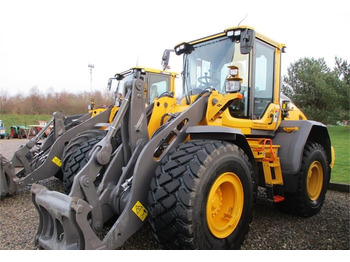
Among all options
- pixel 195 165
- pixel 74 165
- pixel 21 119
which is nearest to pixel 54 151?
pixel 74 165

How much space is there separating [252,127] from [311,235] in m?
1.56

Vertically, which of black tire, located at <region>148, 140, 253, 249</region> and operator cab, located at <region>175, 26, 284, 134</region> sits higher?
operator cab, located at <region>175, 26, 284, 134</region>

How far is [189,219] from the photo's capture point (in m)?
2.39

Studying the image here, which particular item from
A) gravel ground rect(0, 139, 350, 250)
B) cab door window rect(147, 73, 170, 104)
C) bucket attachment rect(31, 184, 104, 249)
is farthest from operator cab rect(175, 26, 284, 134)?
cab door window rect(147, 73, 170, 104)

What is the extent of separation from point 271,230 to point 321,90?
708 inches

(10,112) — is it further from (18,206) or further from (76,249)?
(76,249)

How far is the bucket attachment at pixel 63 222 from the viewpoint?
224 centimetres

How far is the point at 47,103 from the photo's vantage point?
25.2m

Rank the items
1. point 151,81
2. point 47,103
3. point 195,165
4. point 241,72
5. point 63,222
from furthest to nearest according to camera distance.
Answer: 1. point 47,103
2. point 151,81
3. point 241,72
4. point 195,165
5. point 63,222

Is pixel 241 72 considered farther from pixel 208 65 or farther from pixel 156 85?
pixel 156 85

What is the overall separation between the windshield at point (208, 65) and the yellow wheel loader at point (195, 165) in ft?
0.05

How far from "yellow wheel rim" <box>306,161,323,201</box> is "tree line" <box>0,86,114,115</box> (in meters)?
17.1

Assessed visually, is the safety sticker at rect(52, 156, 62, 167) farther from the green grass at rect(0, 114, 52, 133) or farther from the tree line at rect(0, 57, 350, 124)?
the green grass at rect(0, 114, 52, 133)

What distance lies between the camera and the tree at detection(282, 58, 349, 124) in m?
18.7
